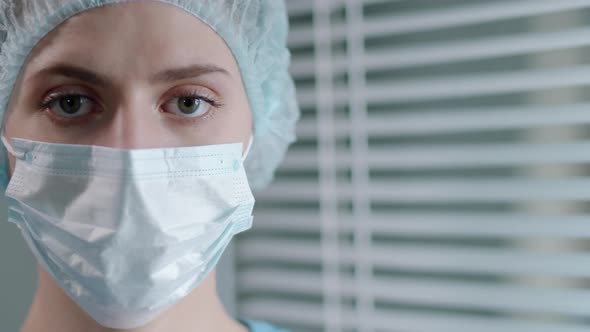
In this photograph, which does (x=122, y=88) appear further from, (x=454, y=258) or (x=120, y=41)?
(x=454, y=258)

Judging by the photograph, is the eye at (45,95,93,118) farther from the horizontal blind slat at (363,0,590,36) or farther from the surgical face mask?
the horizontal blind slat at (363,0,590,36)

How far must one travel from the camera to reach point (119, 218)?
0.83m

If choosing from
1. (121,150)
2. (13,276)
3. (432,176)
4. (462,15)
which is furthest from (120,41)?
(432,176)

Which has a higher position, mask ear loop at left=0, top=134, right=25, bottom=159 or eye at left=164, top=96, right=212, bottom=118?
eye at left=164, top=96, right=212, bottom=118

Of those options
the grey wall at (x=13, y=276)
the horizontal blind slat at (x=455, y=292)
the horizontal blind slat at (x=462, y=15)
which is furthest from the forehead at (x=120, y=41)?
the horizontal blind slat at (x=455, y=292)

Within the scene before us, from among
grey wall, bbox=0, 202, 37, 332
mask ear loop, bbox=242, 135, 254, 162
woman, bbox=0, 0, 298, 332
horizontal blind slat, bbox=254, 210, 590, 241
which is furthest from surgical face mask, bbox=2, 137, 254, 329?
horizontal blind slat, bbox=254, 210, 590, 241

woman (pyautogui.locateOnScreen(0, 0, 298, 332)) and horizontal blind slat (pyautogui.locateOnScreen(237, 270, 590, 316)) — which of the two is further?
horizontal blind slat (pyautogui.locateOnScreen(237, 270, 590, 316))

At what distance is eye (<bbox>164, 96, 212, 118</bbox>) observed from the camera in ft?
3.07

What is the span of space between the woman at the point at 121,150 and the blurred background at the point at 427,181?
1.63 feet

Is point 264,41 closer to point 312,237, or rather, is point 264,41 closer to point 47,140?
point 47,140

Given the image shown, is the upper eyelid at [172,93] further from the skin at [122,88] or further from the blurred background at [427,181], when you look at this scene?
the blurred background at [427,181]

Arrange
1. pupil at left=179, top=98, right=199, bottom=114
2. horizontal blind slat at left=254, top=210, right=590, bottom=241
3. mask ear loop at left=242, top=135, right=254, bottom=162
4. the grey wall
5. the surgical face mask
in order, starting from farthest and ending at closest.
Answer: horizontal blind slat at left=254, top=210, right=590, bottom=241, the grey wall, mask ear loop at left=242, top=135, right=254, bottom=162, pupil at left=179, top=98, right=199, bottom=114, the surgical face mask

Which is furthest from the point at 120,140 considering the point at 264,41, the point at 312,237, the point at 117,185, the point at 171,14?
the point at 312,237

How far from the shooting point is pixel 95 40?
865mm
